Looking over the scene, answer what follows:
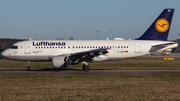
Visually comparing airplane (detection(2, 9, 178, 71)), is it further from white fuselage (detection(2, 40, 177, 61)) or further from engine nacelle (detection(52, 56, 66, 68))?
engine nacelle (detection(52, 56, 66, 68))

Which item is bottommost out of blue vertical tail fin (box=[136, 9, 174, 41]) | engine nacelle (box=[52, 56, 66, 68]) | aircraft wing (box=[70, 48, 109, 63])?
engine nacelle (box=[52, 56, 66, 68])

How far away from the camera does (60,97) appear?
11148 mm

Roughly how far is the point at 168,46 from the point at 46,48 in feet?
51.6

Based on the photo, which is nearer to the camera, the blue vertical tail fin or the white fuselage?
the white fuselage

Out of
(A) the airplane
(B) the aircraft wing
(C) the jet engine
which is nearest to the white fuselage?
(A) the airplane

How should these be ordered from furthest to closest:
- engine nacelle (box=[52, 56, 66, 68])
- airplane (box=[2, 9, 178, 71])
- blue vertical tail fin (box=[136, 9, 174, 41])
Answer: blue vertical tail fin (box=[136, 9, 174, 41]), airplane (box=[2, 9, 178, 71]), engine nacelle (box=[52, 56, 66, 68])

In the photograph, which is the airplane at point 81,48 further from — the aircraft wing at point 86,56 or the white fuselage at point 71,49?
the aircraft wing at point 86,56

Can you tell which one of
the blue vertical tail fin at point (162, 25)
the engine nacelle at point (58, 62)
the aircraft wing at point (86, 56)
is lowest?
the engine nacelle at point (58, 62)

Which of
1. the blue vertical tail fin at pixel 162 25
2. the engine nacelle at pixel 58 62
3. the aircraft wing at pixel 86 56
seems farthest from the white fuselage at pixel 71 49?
the engine nacelle at pixel 58 62

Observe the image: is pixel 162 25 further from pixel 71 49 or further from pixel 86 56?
pixel 71 49

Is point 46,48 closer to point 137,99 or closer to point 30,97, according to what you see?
point 30,97

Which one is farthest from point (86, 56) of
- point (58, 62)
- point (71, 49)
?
point (58, 62)

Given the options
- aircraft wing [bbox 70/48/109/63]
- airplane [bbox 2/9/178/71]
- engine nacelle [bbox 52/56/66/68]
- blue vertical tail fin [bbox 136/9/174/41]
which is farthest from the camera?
blue vertical tail fin [bbox 136/9/174/41]

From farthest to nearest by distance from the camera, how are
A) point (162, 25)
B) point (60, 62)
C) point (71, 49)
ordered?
1. point (162, 25)
2. point (71, 49)
3. point (60, 62)
